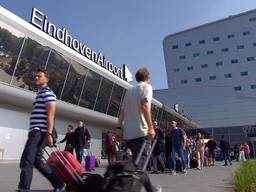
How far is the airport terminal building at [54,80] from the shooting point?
60.6 feet

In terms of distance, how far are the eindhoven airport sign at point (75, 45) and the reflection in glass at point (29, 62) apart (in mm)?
2335

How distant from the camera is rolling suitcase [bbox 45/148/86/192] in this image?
5566 millimetres

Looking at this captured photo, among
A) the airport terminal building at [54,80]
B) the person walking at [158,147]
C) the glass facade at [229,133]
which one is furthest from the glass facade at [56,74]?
the glass facade at [229,133]

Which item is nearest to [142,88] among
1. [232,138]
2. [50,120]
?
[50,120]

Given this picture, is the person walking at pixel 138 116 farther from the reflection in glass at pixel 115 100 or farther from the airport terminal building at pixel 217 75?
the airport terminal building at pixel 217 75

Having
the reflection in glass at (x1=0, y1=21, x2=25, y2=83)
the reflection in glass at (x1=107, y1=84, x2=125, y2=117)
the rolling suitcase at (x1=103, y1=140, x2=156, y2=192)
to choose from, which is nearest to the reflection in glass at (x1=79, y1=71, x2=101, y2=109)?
the reflection in glass at (x1=107, y1=84, x2=125, y2=117)

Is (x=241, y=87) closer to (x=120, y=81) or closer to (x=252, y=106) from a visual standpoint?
(x=252, y=106)

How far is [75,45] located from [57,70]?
4418 millimetres

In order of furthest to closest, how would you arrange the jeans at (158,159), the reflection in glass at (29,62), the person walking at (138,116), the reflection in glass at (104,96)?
1. the reflection in glass at (104,96)
2. the reflection in glass at (29,62)
3. the jeans at (158,159)
4. the person walking at (138,116)

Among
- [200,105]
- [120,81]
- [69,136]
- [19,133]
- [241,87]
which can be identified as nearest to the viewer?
[69,136]

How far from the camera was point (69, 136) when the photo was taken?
14.0 meters

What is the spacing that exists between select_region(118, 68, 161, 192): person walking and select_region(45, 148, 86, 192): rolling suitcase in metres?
0.86

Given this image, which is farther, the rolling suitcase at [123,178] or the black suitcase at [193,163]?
the black suitcase at [193,163]

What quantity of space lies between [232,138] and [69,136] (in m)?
53.4
